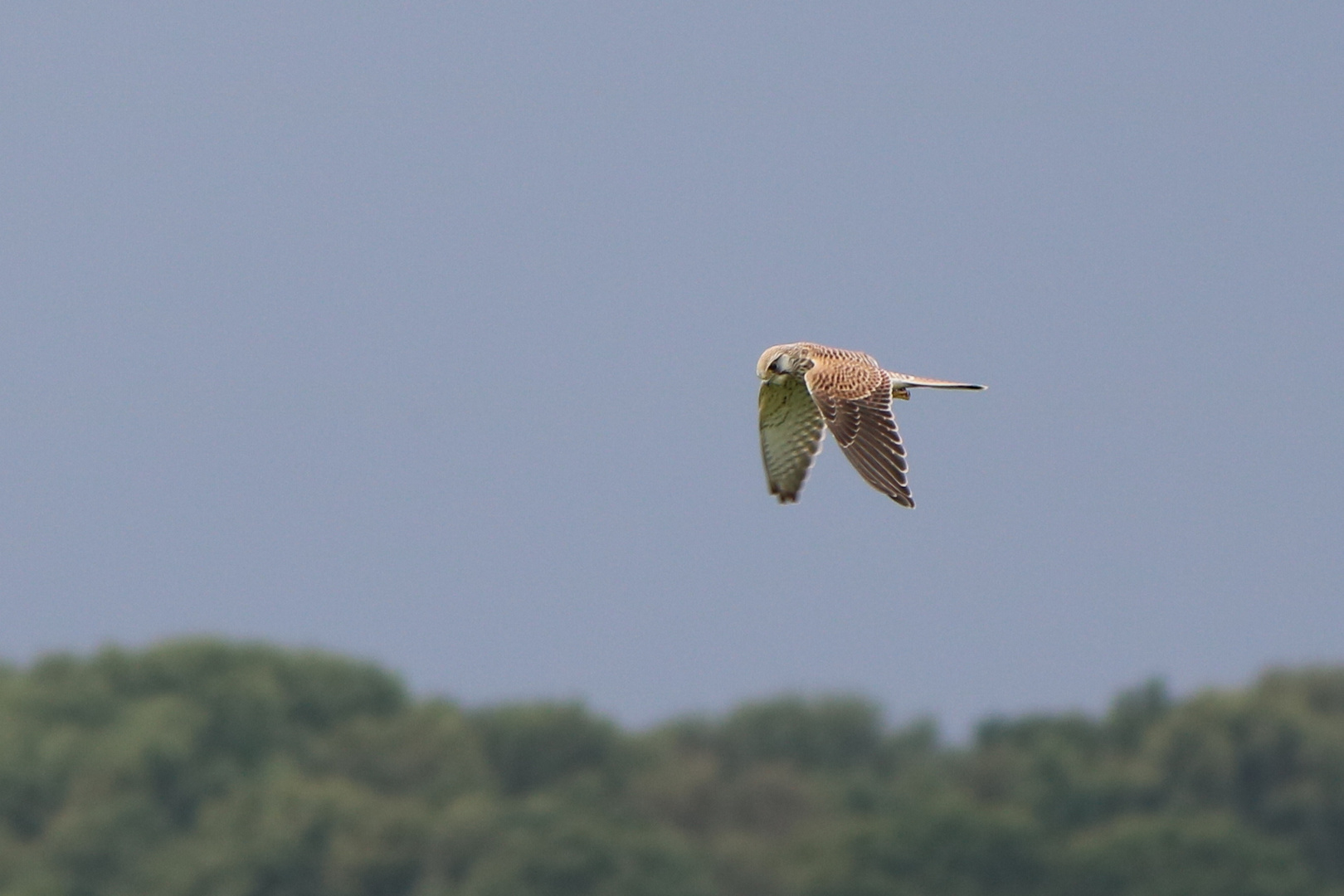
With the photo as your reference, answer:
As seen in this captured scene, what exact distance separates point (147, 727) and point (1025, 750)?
2196 cm

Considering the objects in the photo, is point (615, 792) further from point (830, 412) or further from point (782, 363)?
point (830, 412)

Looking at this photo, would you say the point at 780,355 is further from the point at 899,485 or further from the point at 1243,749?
the point at 1243,749

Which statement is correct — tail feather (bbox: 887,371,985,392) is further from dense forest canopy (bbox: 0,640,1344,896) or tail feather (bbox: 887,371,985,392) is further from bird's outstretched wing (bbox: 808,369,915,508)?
dense forest canopy (bbox: 0,640,1344,896)

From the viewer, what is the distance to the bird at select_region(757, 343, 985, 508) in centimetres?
1154

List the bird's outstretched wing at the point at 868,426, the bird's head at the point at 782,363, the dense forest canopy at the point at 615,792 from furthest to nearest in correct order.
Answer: the dense forest canopy at the point at 615,792 → the bird's head at the point at 782,363 → the bird's outstretched wing at the point at 868,426

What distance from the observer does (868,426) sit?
460 inches

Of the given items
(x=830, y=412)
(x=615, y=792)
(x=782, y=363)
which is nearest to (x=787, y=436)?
(x=782, y=363)

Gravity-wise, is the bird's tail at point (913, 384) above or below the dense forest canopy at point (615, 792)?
below

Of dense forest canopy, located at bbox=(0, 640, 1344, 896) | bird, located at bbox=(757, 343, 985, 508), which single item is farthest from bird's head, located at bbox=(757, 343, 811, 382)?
dense forest canopy, located at bbox=(0, 640, 1344, 896)

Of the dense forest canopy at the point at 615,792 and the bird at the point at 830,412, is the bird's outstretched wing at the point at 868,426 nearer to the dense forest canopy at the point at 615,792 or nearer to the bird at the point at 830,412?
the bird at the point at 830,412

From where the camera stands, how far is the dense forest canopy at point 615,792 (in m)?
52.6

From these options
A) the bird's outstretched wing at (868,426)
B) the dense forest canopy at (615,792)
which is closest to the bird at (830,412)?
the bird's outstretched wing at (868,426)

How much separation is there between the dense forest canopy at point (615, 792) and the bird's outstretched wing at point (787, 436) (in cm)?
3836

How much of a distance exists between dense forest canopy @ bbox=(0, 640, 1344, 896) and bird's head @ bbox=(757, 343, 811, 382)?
3923 cm
